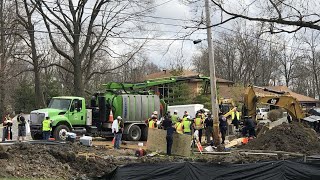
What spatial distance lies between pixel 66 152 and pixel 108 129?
1059 cm

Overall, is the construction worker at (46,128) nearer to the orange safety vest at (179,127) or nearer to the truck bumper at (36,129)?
the truck bumper at (36,129)

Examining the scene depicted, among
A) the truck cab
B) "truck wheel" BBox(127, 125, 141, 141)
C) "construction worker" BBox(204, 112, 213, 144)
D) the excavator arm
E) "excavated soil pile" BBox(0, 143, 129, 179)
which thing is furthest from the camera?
"truck wheel" BBox(127, 125, 141, 141)

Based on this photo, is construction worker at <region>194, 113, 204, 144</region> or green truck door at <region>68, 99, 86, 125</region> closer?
construction worker at <region>194, 113, 204, 144</region>

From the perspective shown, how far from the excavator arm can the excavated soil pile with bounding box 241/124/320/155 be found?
4.01 meters

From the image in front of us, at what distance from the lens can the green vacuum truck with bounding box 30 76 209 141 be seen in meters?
27.4

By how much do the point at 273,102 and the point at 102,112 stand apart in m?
10.4

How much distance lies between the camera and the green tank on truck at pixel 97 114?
27.3 metres

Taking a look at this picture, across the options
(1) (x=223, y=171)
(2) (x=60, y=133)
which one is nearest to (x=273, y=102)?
(2) (x=60, y=133)

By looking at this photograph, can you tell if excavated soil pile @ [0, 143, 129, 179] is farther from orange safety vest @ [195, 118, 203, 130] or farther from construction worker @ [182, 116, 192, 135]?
orange safety vest @ [195, 118, 203, 130]

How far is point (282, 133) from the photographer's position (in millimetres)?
24625

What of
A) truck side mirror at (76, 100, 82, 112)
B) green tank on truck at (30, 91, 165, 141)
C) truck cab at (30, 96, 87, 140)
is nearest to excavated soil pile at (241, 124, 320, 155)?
green tank on truck at (30, 91, 165, 141)

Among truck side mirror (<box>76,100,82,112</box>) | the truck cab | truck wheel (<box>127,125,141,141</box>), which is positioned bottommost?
truck wheel (<box>127,125,141,141</box>)

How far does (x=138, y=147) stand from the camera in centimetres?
2519

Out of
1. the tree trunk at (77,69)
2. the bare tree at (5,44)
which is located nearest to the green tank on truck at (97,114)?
the tree trunk at (77,69)
